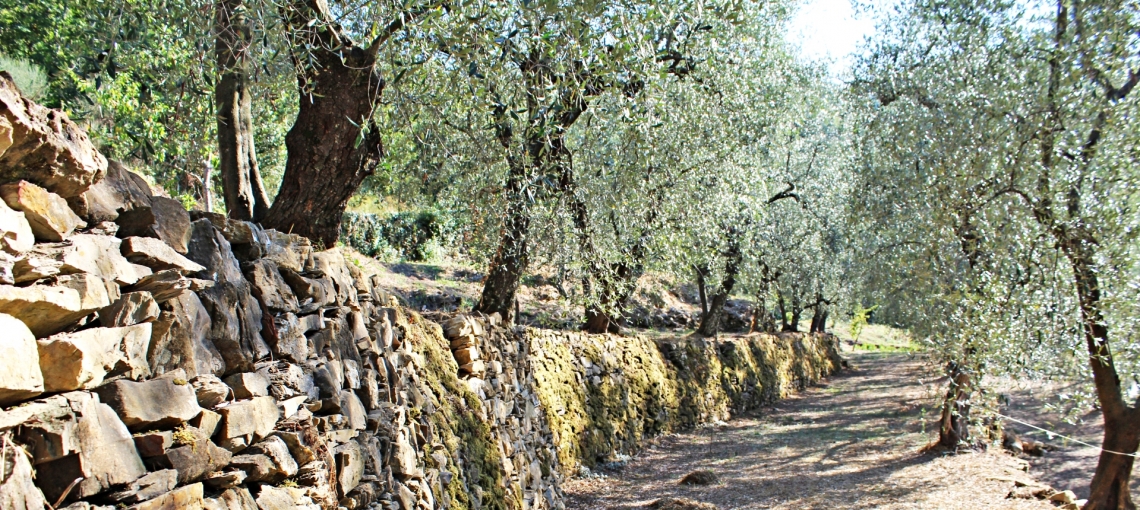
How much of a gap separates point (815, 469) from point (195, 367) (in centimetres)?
1005

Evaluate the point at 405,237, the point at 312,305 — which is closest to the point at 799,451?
the point at 312,305

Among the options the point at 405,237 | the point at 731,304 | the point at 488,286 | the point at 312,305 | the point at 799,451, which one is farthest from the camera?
the point at 731,304

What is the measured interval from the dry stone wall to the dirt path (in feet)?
10.2

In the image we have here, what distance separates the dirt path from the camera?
9180 mm

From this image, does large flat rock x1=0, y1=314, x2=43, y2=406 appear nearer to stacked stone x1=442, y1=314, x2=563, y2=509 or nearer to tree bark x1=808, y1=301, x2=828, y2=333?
stacked stone x1=442, y1=314, x2=563, y2=509

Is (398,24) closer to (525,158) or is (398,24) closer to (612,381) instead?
(525,158)

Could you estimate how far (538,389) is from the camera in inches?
360

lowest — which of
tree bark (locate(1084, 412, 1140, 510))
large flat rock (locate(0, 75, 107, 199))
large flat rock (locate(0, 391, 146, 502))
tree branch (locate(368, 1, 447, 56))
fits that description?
tree bark (locate(1084, 412, 1140, 510))

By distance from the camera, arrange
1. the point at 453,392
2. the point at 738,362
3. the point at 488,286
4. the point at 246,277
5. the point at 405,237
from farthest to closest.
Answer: the point at 405,237
the point at 738,362
the point at 488,286
the point at 453,392
the point at 246,277

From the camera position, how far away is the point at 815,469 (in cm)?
1127

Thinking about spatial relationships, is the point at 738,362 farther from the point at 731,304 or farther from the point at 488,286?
the point at 731,304

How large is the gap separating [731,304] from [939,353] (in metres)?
23.1

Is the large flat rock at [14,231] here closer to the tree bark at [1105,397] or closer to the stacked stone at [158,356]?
the stacked stone at [158,356]

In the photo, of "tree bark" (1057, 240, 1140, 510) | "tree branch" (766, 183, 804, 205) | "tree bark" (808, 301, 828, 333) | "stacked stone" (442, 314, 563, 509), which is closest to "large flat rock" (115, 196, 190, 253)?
"stacked stone" (442, 314, 563, 509)
